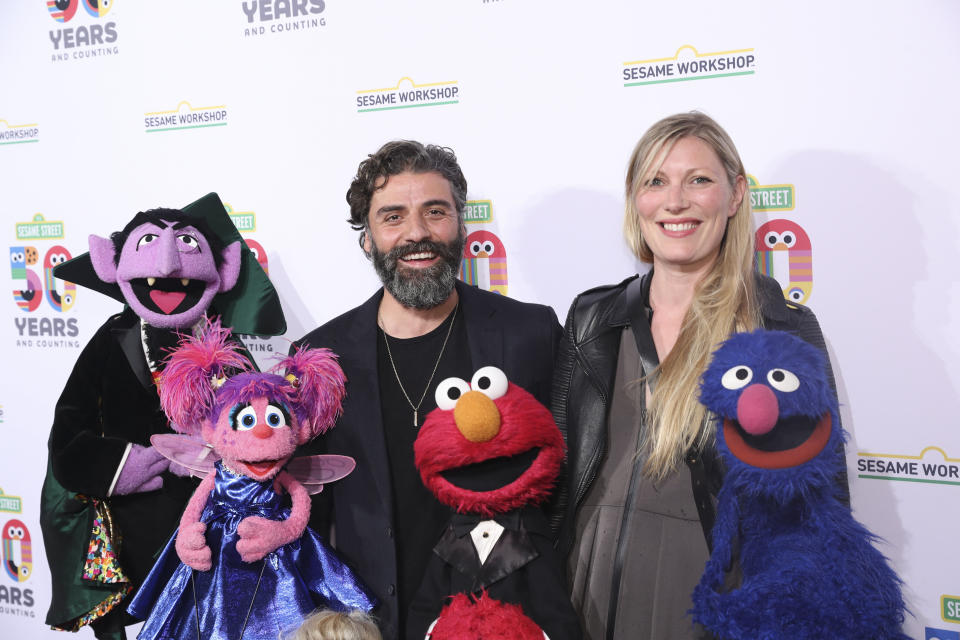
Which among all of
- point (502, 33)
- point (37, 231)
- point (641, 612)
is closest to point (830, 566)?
point (641, 612)

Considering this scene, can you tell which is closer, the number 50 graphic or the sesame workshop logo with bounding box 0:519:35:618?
the number 50 graphic

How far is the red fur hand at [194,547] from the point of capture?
1.67 metres

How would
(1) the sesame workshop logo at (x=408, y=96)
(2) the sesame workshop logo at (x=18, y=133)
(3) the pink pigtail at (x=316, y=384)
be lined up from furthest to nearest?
(2) the sesame workshop logo at (x=18, y=133) < (1) the sesame workshop logo at (x=408, y=96) < (3) the pink pigtail at (x=316, y=384)

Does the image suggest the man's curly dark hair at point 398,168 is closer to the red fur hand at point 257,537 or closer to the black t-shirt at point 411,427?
the black t-shirt at point 411,427

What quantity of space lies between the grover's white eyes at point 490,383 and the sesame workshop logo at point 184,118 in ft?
6.20

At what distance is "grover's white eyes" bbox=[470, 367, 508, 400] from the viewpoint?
58.5 inches

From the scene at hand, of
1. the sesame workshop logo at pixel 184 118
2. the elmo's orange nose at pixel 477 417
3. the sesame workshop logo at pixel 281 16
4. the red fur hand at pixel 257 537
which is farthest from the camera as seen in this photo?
the sesame workshop logo at pixel 184 118

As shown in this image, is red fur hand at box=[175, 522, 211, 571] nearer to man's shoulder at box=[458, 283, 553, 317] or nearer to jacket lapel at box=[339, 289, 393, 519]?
jacket lapel at box=[339, 289, 393, 519]

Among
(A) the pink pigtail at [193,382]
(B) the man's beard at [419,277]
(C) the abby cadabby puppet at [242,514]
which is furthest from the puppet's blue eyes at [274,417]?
(B) the man's beard at [419,277]

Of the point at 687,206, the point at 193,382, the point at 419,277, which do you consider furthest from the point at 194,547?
the point at 687,206

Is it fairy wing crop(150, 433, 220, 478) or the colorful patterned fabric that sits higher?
fairy wing crop(150, 433, 220, 478)

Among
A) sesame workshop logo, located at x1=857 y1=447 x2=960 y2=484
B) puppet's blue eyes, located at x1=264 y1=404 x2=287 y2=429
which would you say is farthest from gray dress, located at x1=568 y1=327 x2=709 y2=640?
sesame workshop logo, located at x1=857 y1=447 x2=960 y2=484

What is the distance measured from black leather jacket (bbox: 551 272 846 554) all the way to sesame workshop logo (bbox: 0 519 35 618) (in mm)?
2732

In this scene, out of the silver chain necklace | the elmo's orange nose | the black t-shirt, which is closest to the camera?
the elmo's orange nose
